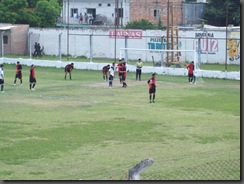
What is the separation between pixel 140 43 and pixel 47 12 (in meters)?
14.9

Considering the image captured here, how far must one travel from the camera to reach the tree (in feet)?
236

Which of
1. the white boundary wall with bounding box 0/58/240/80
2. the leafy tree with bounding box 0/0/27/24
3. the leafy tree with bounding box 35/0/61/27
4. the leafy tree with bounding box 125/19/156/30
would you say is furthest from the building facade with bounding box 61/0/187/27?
the white boundary wall with bounding box 0/58/240/80

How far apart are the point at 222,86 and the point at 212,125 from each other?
15.2 meters

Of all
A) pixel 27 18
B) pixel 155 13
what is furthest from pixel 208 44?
pixel 27 18

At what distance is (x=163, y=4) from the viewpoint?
73688 mm

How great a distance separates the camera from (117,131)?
25469 mm

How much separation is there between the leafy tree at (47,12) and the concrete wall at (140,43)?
19.5ft

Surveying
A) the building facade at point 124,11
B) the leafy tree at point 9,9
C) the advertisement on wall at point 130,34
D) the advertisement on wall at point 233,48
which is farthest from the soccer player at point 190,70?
the leafy tree at point 9,9

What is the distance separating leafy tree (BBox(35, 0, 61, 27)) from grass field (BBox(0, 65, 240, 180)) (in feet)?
94.8

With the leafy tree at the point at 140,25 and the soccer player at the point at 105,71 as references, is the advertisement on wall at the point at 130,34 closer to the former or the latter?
the leafy tree at the point at 140,25

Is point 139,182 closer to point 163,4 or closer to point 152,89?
point 152,89

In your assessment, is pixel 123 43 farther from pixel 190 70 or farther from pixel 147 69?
pixel 190 70

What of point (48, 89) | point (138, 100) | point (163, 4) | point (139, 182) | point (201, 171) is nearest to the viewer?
point (139, 182)

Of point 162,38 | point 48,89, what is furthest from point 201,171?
point 162,38
